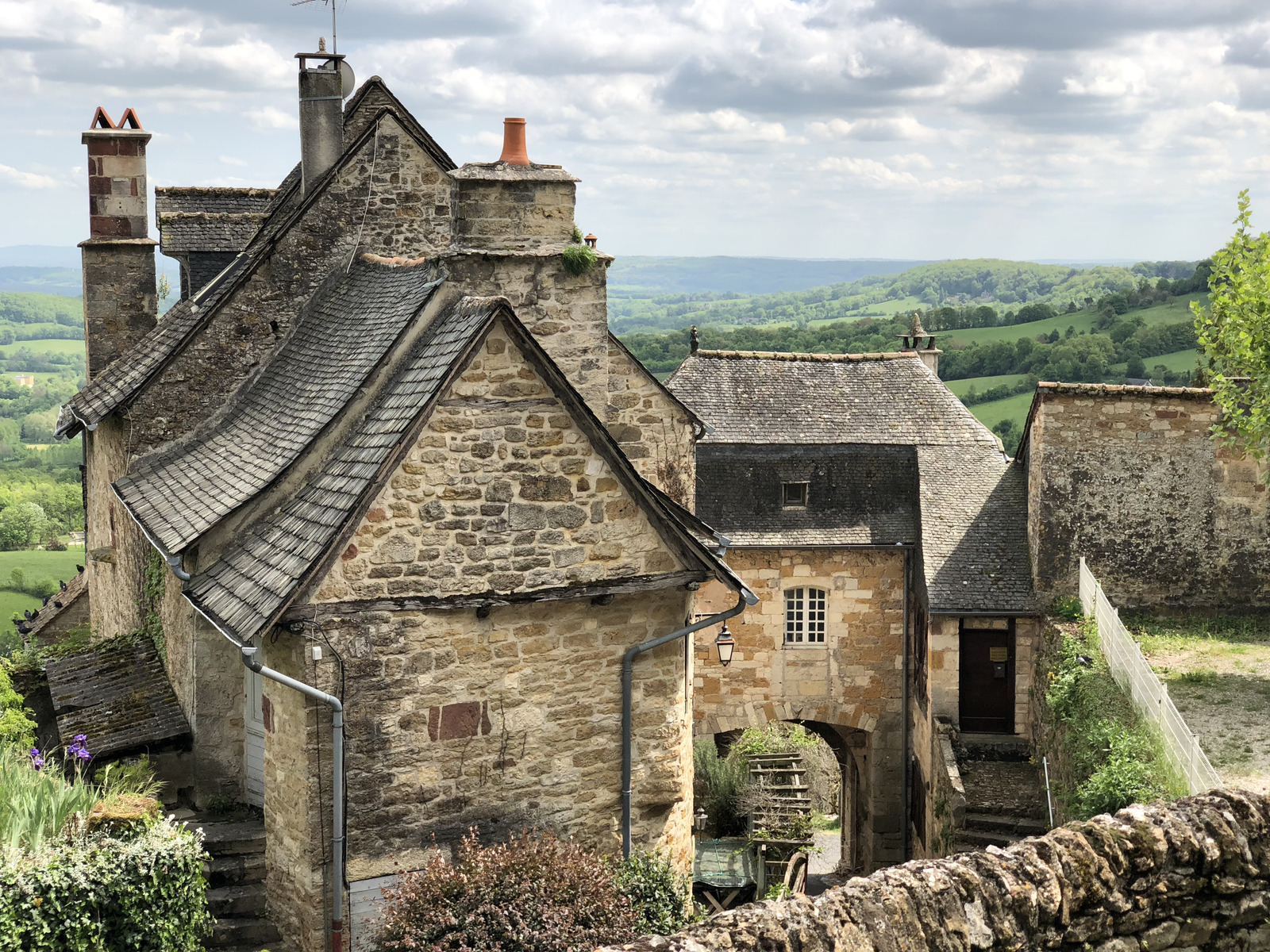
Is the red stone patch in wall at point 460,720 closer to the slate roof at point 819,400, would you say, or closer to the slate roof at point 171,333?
the slate roof at point 171,333

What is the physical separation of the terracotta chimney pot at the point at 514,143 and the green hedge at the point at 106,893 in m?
6.34

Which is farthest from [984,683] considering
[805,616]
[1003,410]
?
[1003,410]

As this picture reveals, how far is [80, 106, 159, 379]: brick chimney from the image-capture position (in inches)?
704

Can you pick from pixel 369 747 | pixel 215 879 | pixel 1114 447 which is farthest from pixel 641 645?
pixel 1114 447

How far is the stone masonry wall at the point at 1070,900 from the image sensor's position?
5816 mm

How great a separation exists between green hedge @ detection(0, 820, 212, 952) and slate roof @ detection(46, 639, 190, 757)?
359 centimetres

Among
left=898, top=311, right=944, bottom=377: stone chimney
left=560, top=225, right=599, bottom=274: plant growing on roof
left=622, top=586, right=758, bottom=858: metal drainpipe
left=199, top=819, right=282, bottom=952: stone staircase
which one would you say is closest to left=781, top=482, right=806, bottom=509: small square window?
left=898, top=311, right=944, bottom=377: stone chimney

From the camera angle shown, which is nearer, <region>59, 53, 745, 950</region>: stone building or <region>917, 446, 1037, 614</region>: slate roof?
<region>59, 53, 745, 950</region>: stone building

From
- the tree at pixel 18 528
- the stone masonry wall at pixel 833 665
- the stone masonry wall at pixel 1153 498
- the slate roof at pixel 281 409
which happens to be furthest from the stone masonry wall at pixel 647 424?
the tree at pixel 18 528

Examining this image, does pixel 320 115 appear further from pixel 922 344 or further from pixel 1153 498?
pixel 922 344

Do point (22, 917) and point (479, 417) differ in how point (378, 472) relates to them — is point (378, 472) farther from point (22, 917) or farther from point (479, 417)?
point (22, 917)

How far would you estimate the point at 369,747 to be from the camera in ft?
33.0

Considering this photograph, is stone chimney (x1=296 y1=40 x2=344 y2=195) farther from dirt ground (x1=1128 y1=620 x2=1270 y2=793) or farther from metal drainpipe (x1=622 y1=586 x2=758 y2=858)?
dirt ground (x1=1128 y1=620 x2=1270 y2=793)

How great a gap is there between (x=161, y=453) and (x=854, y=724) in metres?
16.4
